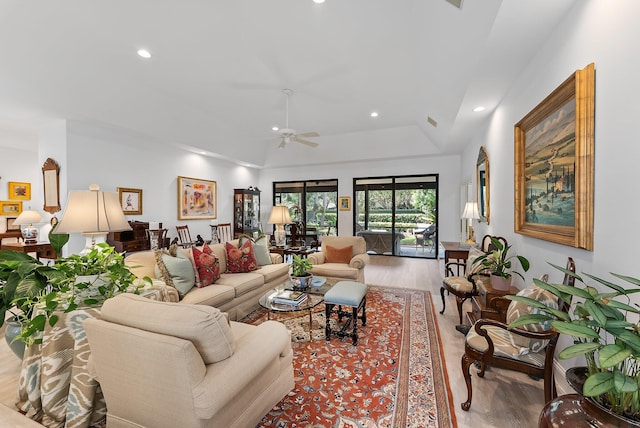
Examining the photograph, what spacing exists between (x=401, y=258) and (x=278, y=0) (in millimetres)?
6468

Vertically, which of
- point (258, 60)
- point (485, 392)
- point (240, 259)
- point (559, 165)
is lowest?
point (485, 392)

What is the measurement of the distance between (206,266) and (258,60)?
2805 mm

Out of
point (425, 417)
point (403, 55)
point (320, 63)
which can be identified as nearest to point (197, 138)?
point (320, 63)

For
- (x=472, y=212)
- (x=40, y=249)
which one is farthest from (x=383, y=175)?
(x=40, y=249)

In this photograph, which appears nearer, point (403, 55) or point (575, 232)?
point (575, 232)

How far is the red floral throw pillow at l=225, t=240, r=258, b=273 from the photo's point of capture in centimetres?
374

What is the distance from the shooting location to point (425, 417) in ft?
5.95

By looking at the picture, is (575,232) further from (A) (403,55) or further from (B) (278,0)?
(B) (278,0)

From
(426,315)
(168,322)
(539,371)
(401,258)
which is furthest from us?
(401,258)

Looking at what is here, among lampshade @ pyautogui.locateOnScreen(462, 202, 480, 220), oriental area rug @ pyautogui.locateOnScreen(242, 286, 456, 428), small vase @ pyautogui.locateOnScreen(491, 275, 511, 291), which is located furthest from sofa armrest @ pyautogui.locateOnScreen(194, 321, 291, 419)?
lampshade @ pyautogui.locateOnScreen(462, 202, 480, 220)

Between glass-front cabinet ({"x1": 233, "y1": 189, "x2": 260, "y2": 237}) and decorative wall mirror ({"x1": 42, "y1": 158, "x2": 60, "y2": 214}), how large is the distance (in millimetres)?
4009

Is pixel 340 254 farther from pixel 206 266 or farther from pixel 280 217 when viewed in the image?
pixel 206 266

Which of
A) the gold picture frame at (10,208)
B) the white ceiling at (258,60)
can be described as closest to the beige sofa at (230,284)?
the white ceiling at (258,60)

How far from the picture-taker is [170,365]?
50.1 inches
